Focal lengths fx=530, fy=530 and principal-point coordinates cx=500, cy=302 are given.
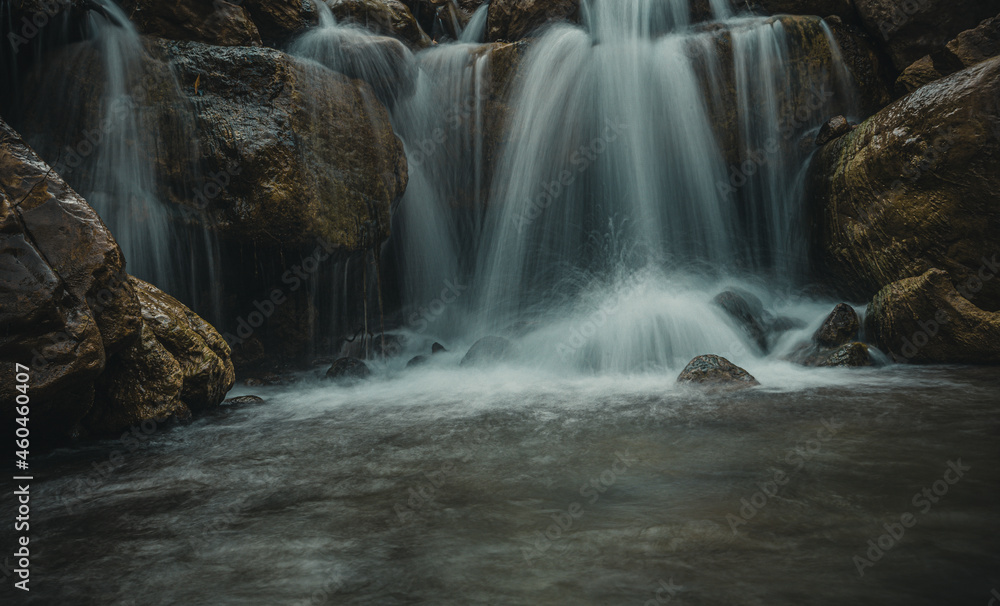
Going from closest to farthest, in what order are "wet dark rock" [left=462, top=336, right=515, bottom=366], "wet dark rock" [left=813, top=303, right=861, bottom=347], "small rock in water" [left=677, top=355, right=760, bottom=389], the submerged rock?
"small rock in water" [left=677, top=355, right=760, bottom=389], the submerged rock, "wet dark rock" [left=813, top=303, right=861, bottom=347], "wet dark rock" [left=462, top=336, right=515, bottom=366]

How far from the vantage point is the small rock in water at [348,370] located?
771 centimetres

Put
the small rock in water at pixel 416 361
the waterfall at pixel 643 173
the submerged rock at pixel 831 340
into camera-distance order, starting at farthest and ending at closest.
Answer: the waterfall at pixel 643 173
the small rock in water at pixel 416 361
the submerged rock at pixel 831 340

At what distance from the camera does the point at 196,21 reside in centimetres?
→ 764

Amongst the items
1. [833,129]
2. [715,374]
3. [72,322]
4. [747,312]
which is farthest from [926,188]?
[72,322]

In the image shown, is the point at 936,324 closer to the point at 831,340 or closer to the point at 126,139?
the point at 831,340

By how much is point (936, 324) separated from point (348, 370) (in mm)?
7523

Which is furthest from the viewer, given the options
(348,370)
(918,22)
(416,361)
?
(918,22)

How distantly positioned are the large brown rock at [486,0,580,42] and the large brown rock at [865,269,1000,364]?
850cm

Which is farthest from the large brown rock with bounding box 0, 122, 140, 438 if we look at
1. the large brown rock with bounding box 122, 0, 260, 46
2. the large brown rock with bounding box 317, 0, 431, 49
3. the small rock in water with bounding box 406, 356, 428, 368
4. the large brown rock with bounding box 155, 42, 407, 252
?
the large brown rock with bounding box 317, 0, 431, 49

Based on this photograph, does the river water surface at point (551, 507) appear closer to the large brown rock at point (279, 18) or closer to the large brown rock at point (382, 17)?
the large brown rock at point (279, 18)

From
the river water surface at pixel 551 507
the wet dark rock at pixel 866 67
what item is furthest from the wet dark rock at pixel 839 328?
the wet dark rock at pixel 866 67

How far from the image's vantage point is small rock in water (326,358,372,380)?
771 centimetres

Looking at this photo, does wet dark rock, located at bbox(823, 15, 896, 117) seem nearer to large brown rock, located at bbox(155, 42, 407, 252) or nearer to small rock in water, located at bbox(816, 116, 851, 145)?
small rock in water, located at bbox(816, 116, 851, 145)

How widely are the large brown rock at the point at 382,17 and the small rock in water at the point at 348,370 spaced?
657cm
